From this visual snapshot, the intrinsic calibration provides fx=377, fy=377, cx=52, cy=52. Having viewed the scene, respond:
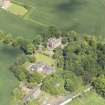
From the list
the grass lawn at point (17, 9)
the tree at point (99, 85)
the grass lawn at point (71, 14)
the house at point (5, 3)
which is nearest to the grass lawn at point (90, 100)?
the tree at point (99, 85)

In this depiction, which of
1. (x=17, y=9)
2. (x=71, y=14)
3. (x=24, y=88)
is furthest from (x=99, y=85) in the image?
(x=17, y=9)

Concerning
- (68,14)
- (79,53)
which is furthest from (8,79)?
(68,14)

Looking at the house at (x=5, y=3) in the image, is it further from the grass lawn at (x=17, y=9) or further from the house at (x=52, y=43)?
the house at (x=52, y=43)

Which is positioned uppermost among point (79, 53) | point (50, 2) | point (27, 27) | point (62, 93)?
point (50, 2)

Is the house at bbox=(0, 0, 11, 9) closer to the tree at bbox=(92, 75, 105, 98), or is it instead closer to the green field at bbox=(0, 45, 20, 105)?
the green field at bbox=(0, 45, 20, 105)

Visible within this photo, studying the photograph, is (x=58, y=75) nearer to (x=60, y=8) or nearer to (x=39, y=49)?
(x=39, y=49)
